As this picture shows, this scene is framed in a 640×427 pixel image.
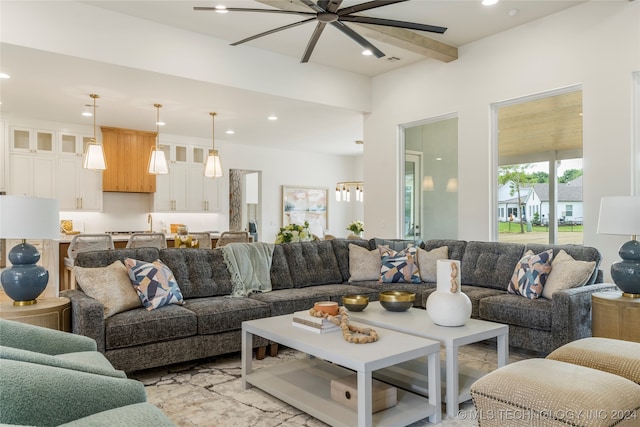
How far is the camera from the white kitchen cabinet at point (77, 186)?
7.15 metres

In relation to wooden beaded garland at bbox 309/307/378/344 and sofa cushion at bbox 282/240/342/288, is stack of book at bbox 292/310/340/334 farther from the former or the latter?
sofa cushion at bbox 282/240/342/288

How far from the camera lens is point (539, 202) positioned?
4.75 metres

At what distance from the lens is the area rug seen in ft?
7.97

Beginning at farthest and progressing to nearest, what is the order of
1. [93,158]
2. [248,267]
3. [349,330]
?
[93,158], [248,267], [349,330]

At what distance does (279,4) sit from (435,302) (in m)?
2.95

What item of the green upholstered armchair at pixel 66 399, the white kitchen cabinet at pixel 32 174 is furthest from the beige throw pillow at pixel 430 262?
the white kitchen cabinet at pixel 32 174

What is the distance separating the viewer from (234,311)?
3393 mm

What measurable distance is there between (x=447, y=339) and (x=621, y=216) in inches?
70.7

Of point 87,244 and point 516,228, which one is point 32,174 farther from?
point 516,228

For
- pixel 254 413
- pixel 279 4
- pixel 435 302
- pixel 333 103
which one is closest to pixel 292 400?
pixel 254 413

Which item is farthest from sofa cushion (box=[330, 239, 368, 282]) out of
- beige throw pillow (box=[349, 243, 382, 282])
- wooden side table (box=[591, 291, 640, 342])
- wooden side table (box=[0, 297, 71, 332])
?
wooden side table (box=[0, 297, 71, 332])

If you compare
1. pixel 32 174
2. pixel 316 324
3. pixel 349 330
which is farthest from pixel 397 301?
pixel 32 174

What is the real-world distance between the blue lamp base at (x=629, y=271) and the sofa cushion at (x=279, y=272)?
2.77 m

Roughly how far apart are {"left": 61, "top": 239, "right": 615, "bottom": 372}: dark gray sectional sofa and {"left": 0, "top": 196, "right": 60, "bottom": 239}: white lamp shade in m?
0.54
